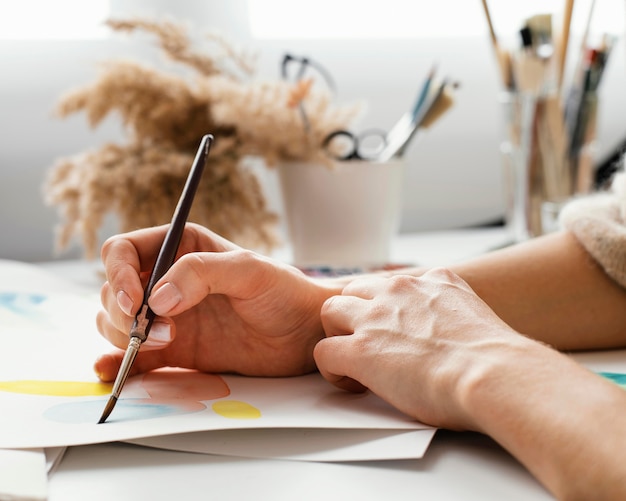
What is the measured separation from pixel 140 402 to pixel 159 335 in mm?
42

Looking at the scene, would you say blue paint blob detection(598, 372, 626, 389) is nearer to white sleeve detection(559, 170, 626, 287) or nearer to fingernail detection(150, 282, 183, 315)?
white sleeve detection(559, 170, 626, 287)

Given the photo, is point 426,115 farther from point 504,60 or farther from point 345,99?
point 345,99

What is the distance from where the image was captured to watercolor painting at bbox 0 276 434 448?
0.43 meters

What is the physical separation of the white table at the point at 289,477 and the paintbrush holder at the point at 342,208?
0.56 m

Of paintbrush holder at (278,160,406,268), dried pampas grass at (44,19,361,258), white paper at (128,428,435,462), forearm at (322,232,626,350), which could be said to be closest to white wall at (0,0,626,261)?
dried pampas grass at (44,19,361,258)

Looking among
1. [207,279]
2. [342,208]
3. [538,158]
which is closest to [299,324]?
[207,279]

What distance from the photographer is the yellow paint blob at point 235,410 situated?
1.49 ft

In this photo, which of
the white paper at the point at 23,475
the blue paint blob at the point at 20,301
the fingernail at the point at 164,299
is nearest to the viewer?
the white paper at the point at 23,475

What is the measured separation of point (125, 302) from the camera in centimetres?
49

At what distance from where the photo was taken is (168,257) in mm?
510

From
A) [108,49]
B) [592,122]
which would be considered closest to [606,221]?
[592,122]

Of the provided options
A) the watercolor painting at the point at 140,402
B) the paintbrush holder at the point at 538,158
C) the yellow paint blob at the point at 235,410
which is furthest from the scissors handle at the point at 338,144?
the yellow paint blob at the point at 235,410

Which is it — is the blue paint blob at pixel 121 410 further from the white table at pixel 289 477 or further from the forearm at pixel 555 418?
the forearm at pixel 555 418

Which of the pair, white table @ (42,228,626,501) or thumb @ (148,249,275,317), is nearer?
white table @ (42,228,626,501)
